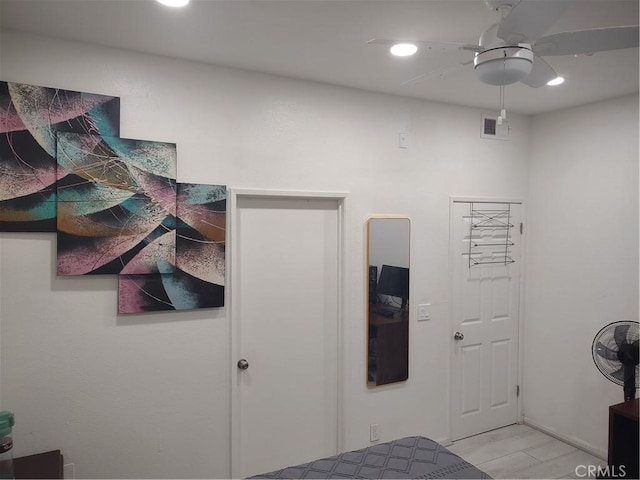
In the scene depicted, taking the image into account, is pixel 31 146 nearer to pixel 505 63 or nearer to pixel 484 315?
pixel 505 63

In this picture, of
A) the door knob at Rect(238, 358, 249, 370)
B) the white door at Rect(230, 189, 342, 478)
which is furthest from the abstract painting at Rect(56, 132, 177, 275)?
the door knob at Rect(238, 358, 249, 370)

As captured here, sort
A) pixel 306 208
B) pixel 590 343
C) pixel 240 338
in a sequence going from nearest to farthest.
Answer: pixel 240 338
pixel 306 208
pixel 590 343

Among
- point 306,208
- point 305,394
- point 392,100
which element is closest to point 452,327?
A: point 305,394

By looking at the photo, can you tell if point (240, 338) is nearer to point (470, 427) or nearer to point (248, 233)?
point (248, 233)

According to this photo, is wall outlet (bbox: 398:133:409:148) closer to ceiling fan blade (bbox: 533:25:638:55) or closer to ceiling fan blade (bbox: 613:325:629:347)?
ceiling fan blade (bbox: 533:25:638:55)

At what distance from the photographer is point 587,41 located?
1.59m

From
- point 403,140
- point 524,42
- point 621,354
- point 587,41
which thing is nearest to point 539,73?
point 587,41

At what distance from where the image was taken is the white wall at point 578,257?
10.9 ft

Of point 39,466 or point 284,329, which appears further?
point 284,329

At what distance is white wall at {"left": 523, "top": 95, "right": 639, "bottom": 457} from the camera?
131 inches

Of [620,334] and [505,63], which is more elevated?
[505,63]

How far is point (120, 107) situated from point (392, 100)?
6.08 feet

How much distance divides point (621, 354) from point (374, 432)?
1.74 metres

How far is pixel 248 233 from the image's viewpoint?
2.92m
